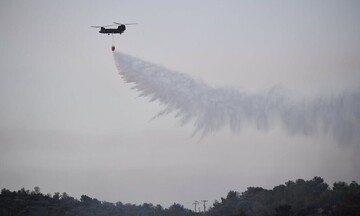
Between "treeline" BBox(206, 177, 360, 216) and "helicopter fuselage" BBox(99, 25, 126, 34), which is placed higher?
"helicopter fuselage" BBox(99, 25, 126, 34)

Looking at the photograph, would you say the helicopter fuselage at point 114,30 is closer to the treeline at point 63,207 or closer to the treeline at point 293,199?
the treeline at point 293,199

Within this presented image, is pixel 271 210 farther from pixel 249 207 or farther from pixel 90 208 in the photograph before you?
pixel 90 208

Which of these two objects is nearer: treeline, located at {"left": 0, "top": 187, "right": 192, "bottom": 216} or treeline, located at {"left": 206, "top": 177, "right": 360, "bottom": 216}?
treeline, located at {"left": 206, "top": 177, "right": 360, "bottom": 216}

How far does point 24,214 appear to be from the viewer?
492 feet

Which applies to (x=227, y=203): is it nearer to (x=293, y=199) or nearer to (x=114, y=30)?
(x=293, y=199)

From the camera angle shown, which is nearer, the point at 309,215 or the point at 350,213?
the point at 350,213

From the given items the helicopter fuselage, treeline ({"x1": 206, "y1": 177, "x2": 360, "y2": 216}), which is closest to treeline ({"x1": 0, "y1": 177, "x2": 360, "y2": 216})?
treeline ({"x1": 206, "y1": 177, "x2": 360, "y2": 216})

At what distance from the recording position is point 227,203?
163 meters

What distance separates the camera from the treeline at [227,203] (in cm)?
13738

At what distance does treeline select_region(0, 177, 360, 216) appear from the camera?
137375mm

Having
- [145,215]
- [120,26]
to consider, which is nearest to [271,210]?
[145,215]

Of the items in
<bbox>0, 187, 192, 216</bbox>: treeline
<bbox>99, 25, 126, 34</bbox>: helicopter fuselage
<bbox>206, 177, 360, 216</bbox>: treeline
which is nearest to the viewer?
<bbox>99, 25, 126, 34</bbox>: helicopter fuselage

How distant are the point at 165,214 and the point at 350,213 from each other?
237 feet

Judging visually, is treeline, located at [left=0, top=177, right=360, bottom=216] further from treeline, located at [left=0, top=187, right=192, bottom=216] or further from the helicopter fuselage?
the helicopter fuselage
